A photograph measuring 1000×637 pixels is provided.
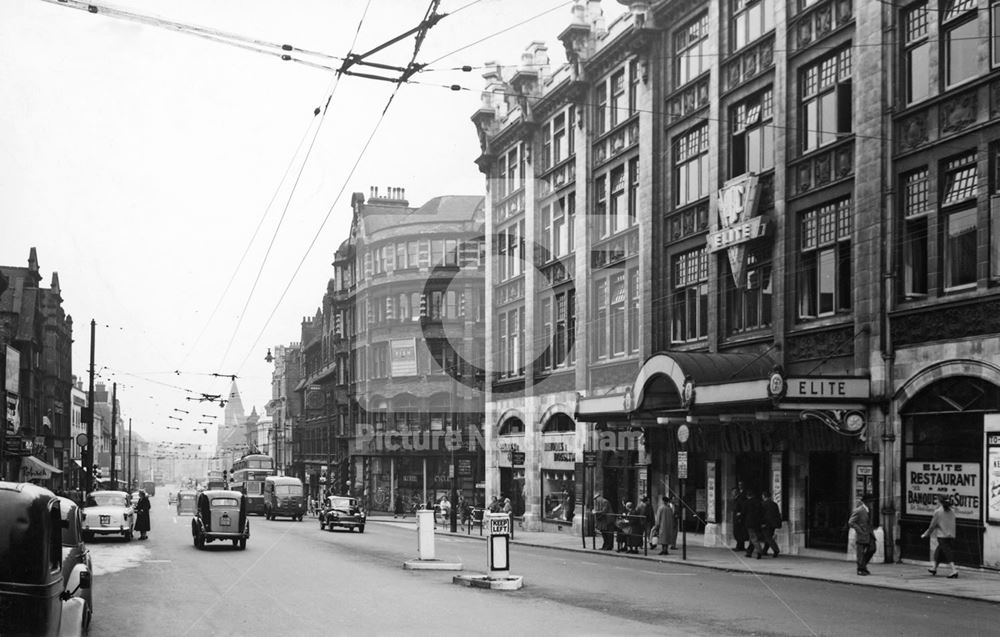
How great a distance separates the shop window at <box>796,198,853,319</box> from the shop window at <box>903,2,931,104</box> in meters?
3.25

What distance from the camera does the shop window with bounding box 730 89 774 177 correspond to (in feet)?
105

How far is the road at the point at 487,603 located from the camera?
1478cm

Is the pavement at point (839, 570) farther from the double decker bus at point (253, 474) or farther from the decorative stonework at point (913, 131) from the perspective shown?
the double decker bus at point (253, 474)

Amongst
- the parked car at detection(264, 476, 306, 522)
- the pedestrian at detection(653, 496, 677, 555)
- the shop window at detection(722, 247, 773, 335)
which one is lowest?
the parked car at detection(264, 476, 306, 522)

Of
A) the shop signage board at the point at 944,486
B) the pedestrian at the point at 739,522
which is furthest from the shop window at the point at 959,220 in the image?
the pedestrian at the point at 739,522

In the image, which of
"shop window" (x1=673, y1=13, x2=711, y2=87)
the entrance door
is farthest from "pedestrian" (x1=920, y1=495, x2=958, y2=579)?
"shop window" (x1=673, y1=13, x2=711, y2=87)

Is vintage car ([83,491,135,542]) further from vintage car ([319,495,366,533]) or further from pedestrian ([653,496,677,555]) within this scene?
A: pedestrian ([653,496,677,555])

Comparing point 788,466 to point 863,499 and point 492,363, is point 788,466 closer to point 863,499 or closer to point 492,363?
point 863,499

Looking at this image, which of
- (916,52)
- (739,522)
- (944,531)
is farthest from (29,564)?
(739,522)

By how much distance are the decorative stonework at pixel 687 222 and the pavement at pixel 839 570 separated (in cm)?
943

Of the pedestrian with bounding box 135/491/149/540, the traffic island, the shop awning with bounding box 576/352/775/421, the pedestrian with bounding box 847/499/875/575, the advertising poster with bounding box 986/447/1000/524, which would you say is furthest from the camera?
the pedestrian with bounding box 135/491/149/540

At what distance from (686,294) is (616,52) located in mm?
10082

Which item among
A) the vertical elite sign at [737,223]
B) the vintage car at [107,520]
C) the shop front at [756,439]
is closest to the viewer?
the shop front at [756,439]

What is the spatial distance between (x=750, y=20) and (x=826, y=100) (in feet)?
16.5
